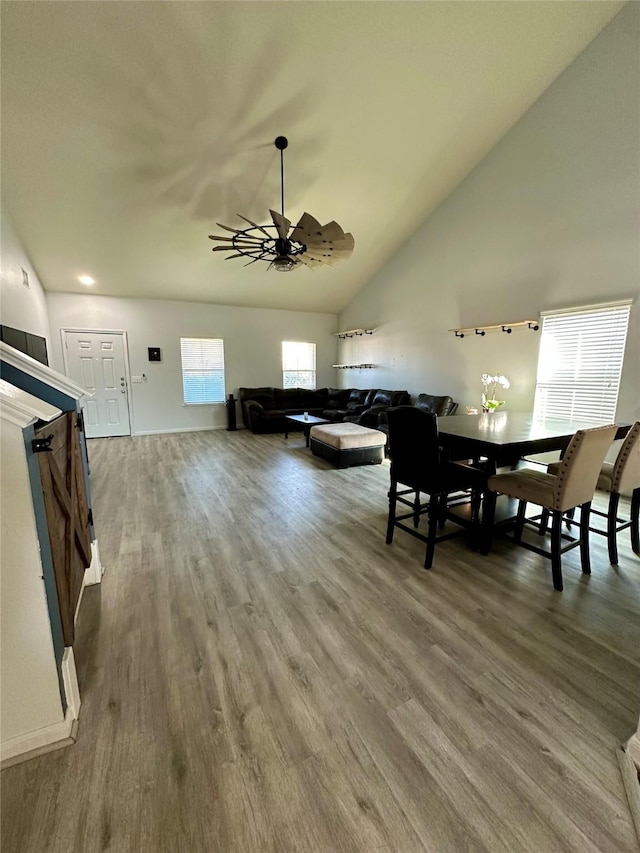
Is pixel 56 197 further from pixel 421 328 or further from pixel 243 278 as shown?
pixel 421 328

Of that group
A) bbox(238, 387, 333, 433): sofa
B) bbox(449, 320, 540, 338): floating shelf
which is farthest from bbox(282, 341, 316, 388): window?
bbox(449, 320, 540, 338): floating shelf

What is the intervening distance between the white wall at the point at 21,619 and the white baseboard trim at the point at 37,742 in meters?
0.01

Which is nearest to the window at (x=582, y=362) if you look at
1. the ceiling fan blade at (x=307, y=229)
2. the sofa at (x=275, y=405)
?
the ceiling fan blade at (x=307, y=229)

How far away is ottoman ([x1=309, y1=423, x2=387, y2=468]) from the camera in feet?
15.3

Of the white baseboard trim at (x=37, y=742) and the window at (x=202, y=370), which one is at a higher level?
the window at (x=202, y=370)

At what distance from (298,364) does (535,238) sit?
5310 millimetres

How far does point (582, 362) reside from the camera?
3.96 m

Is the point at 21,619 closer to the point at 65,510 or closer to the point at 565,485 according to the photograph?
the point at 65,510

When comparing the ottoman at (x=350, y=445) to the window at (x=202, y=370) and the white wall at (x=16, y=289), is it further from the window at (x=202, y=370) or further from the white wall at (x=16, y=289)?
the white wall at (x=16, y=289)

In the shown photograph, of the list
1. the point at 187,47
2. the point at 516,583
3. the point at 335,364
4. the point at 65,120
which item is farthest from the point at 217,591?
the point at 335,364

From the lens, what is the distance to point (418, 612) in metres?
1.92

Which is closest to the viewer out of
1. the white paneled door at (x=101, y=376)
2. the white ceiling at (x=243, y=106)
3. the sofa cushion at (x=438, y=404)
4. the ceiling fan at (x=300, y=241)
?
the white ceiling at (x=243, y=106)

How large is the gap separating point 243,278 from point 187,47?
3.68 metres

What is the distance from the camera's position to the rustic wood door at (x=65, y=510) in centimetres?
130
